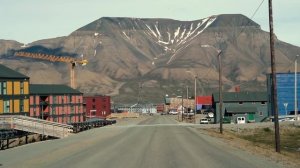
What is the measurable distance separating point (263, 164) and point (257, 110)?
104416mm

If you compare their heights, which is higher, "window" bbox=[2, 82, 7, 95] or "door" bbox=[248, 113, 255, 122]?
"window" bbox=[2, 82, 7, 95]

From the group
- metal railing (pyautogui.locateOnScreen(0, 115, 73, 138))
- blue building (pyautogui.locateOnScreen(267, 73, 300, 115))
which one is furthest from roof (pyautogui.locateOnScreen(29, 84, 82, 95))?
metal railing (pyautogui.locateOnScreen(0, 115, 73, 138))

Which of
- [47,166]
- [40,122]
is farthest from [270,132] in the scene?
[47,166]

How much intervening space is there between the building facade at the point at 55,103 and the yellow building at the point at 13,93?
82.2 feet

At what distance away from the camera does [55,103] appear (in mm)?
129625

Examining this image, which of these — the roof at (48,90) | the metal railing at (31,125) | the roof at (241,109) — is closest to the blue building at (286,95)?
the roof at (241,109)

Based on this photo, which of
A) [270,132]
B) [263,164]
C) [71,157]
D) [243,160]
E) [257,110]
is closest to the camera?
[263,164]

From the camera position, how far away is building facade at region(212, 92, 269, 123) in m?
125

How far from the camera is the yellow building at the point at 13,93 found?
86.1m

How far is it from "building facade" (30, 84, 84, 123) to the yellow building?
25.1m

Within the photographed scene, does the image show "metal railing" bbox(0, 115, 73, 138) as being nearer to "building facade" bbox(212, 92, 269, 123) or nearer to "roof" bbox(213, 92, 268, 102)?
"building facade" bbox(212, 92, 269, 123)

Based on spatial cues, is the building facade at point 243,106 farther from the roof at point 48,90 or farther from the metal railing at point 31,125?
the metal railing at point 31,125

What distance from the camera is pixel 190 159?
29625mm

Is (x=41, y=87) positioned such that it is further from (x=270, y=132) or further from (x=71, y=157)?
(x=71, y=157)
